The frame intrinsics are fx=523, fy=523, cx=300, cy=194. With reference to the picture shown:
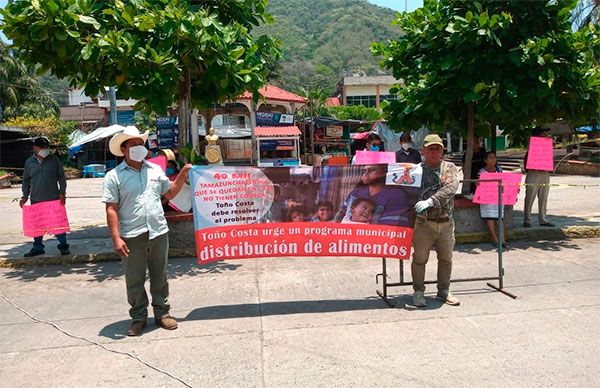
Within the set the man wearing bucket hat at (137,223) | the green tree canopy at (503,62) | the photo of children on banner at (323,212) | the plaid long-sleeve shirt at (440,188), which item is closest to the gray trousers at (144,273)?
the man wearing bucket hat at (137,223)

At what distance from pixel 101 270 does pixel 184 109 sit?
2895 mm

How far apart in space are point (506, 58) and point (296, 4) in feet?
616

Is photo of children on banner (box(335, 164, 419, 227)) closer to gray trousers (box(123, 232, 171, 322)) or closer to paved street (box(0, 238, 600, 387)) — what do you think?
paved street (box(0, 238, 600, 387))

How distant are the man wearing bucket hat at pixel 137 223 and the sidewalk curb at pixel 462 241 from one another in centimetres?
326

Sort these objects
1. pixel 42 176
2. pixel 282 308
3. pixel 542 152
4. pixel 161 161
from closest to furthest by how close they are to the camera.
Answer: pixel 282 308 → pixel 161 161 → pixel 42 176 → pixel 542 152

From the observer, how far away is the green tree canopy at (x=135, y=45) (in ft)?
22.6

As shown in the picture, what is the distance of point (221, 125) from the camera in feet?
135

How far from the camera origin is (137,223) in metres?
4.87

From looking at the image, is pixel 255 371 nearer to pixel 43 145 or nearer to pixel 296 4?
pixel 43 145

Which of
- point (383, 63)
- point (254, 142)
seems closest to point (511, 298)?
point (383, 63)

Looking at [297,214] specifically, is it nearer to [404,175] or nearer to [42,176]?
[404,175]

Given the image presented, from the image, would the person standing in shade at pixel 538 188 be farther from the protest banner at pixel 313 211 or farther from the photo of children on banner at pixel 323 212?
the photo of children on banner at pixel 323 212

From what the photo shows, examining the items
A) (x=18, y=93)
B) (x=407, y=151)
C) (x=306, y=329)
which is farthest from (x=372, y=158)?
(x=18, y=93)

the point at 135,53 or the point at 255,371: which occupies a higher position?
the point at 135,53
